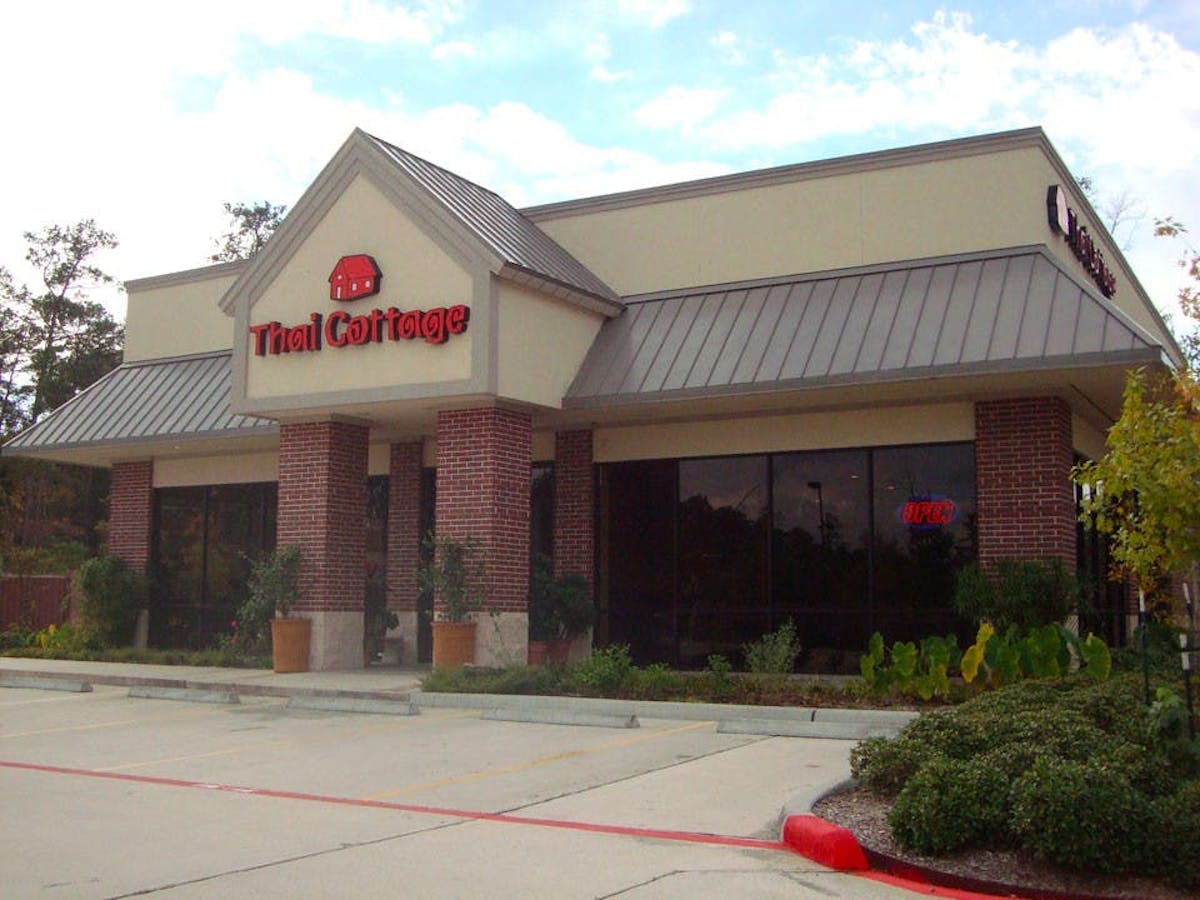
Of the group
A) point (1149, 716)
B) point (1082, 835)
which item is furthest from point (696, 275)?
point (1082, 835)

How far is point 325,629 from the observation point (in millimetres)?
19828

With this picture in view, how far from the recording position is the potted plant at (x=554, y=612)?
64.6 feet

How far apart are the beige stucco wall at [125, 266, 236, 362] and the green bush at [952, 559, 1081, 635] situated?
15.7m

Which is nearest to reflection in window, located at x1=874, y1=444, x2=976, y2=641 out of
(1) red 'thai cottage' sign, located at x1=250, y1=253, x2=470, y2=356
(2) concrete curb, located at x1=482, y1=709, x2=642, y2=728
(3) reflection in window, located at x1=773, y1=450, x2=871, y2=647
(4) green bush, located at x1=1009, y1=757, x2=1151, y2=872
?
(3) reflection in window, located at x1=773, y1=450, x2=871, y2=647

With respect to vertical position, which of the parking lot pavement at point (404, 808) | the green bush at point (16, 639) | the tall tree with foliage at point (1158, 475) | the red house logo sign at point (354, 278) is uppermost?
the red house logo sign at point (354, 278)

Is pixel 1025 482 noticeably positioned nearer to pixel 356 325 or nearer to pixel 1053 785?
pixel 356 325

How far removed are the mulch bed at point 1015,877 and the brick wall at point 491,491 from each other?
10.7 metres

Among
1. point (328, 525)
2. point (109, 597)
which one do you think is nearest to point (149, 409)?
point (109, 597)

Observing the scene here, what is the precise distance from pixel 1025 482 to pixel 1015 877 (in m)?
10.7

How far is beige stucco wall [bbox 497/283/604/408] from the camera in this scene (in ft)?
60.1

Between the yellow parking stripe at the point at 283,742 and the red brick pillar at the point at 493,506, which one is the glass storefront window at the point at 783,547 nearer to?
the red brick pillar at the point at 493,506

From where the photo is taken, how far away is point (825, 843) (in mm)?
7918

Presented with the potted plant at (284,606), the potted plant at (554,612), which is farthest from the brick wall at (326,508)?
the potted plant at (554,612)

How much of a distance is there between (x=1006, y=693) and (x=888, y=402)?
326 inches
